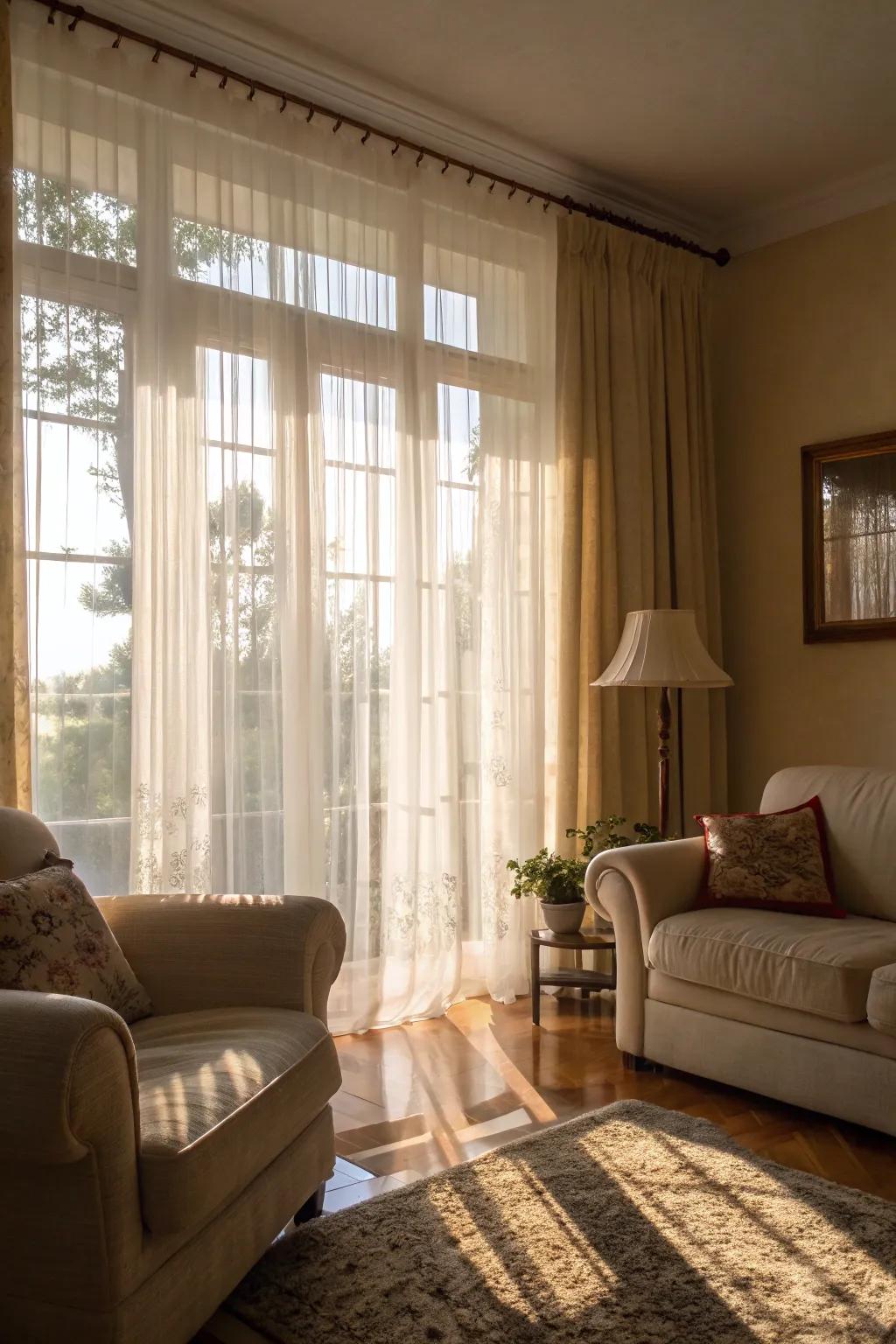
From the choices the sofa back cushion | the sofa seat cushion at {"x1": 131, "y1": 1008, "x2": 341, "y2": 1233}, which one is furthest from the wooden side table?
the sofa seat cushion at {"x1": 131, "y1": 1008, "x2": 341, "y2": 1233}

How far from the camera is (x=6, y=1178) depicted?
5.53 feet

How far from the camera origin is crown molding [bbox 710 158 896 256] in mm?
4574

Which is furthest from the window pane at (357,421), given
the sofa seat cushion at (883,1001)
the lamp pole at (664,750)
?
the sofa seat cushion at (883,1001)

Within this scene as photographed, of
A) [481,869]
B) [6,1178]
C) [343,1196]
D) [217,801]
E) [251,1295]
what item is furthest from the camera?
[481,869]

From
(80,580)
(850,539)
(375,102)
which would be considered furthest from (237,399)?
(850,539)

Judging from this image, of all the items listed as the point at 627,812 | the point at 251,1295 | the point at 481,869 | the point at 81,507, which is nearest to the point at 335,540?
the point at 81,507

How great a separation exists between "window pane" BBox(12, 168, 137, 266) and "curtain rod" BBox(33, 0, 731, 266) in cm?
45

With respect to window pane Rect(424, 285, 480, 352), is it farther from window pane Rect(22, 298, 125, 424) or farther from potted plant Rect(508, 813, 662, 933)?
potted plant Rect(508, 813, 662, 933)

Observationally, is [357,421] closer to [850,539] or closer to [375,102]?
Result: [375,102]

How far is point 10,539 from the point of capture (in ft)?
9.90

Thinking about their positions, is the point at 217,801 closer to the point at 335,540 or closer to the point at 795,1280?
the point at 335,540

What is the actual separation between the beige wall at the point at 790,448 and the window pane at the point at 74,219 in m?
2.85

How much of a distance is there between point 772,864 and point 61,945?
7.07 feet

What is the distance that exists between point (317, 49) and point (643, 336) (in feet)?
5.88
